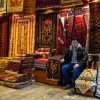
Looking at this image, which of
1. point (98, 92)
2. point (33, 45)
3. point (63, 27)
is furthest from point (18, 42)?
point (98, 92)

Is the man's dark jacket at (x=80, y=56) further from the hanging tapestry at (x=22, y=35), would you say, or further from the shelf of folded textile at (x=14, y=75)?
the hanging tapestry at (x=22, y=35)

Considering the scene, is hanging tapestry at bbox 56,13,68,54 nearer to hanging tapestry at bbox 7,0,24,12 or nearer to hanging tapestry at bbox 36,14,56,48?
hanging tapestry at bbox 36,14,56,48

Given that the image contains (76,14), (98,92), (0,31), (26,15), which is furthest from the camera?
(0,31)

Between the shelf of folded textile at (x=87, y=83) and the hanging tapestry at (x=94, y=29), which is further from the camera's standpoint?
the hanging tapestry at (x=94, y=29)

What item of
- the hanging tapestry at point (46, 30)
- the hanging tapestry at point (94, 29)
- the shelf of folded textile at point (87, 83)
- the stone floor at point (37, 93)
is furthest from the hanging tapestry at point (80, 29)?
the stone floor at point (37, 93)

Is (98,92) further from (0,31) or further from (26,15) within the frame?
(0,31)

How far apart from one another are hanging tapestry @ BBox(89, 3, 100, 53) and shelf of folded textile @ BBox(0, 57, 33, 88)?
1903 mm

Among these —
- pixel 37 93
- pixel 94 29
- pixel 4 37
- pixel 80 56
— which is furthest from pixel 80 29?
pixel 4 37

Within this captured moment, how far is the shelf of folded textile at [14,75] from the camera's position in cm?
646

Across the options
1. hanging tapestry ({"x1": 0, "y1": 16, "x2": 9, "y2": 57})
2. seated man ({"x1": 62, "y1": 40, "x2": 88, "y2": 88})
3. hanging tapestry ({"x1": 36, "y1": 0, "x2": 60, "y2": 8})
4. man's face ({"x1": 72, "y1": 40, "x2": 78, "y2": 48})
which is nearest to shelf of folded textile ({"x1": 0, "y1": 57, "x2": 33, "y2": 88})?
hanging tapestry ({"x1": 0, "y1": 16, "x2": 9, "y2": 57})

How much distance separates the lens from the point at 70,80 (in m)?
6.25

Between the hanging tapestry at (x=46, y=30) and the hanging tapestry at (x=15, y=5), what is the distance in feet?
2.67

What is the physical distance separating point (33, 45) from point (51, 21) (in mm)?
1002

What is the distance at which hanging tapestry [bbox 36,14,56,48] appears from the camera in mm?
7465
